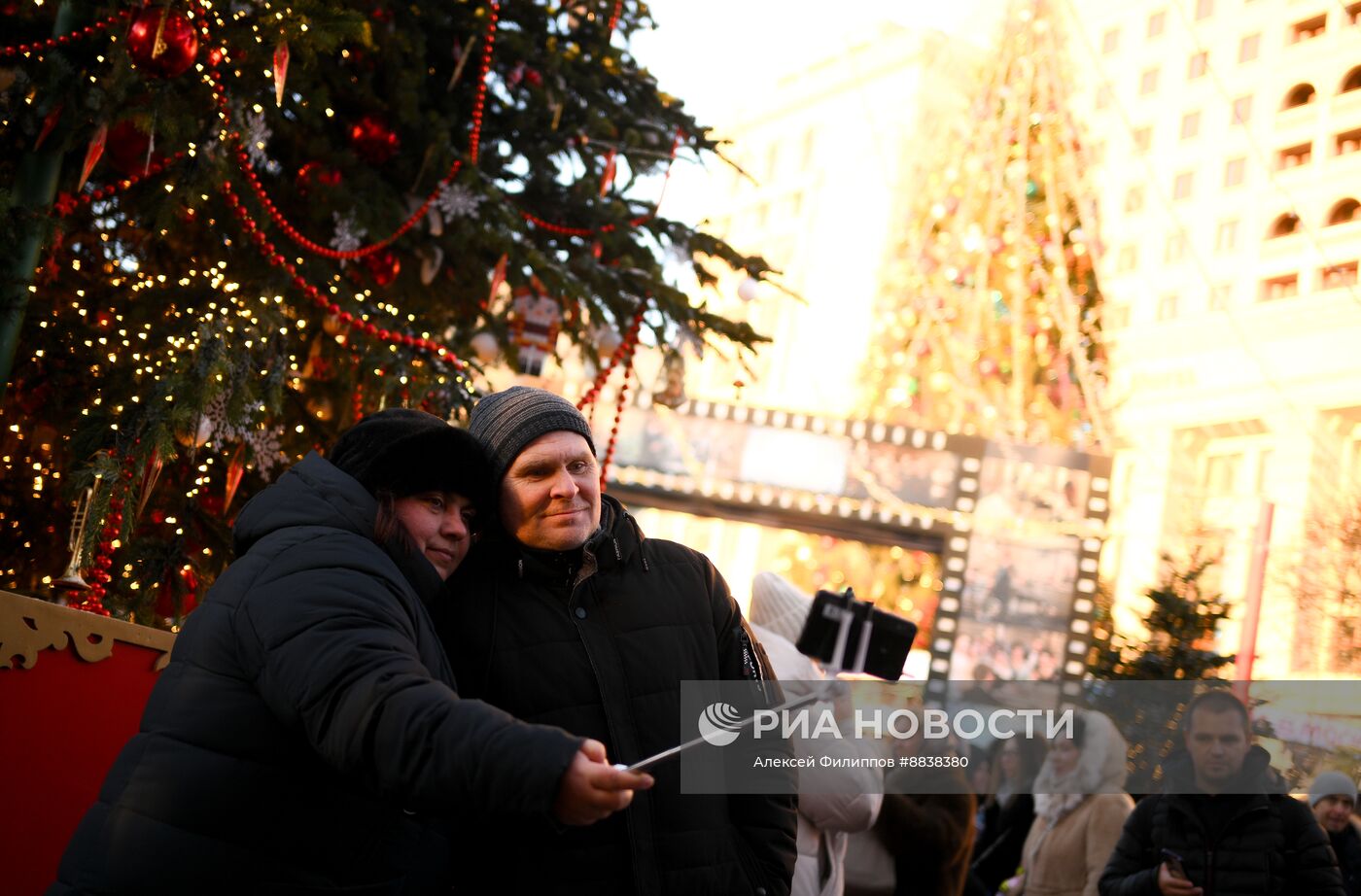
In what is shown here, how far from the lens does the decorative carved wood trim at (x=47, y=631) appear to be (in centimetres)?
328

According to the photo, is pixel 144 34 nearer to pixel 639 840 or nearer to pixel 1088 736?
pixel 639 840

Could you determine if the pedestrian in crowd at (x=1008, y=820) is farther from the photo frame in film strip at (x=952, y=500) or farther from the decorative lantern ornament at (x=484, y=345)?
the photo frame in film strip at (x=952, y=500)

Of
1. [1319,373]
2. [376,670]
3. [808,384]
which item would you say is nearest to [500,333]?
[376,670]

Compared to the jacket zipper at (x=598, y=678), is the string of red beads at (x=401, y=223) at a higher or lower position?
higher

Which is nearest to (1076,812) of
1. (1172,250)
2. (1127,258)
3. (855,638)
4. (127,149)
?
(855,638)

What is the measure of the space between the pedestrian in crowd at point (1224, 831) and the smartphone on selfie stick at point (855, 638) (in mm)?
1801

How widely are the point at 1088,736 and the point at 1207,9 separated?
2883cm

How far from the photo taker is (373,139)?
627cm

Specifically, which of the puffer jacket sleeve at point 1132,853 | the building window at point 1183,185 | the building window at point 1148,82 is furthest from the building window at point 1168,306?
the puffer jacket sleeve at point 1132,853

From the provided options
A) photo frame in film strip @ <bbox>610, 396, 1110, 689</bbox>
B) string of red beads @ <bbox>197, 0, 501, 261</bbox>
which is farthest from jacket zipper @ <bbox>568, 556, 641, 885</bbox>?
photo frame in film strip @ <bbox>610, 396, 1110, 689</bbox>

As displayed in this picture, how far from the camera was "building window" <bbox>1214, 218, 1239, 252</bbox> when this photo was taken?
29.9 metres

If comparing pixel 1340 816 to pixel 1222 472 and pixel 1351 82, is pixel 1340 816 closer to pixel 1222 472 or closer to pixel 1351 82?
pixel 1351 82

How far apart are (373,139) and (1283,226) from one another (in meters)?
25.8

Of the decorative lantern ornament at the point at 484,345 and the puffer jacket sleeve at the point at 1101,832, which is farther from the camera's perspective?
the decorative lantern ornament at the point at 484,345
